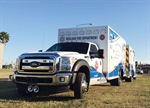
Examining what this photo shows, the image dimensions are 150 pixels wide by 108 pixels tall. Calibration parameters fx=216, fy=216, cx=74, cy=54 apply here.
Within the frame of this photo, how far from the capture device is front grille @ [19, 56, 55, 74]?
633 centimetres

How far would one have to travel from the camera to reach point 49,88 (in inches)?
248

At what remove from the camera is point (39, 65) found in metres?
6.41

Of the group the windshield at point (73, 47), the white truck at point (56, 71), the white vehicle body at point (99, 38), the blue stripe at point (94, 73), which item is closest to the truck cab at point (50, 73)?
the white truck at point (56, 71)

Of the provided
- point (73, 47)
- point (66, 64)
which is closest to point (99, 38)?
point (73, 47)

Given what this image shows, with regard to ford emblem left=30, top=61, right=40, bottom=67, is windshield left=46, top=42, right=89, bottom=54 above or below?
above

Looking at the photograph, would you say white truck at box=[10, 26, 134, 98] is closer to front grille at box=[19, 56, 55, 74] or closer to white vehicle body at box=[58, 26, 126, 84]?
front grille at box=[19, 56, 55, 74]

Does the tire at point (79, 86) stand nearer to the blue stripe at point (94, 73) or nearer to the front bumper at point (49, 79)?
the front bumper at point (49, 79)

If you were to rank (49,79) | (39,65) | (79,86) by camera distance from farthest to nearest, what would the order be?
(79,86), (39,65), (49,79)

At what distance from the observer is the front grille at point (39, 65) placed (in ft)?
20.8

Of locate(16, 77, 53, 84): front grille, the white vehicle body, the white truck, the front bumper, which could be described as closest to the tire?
the white truck

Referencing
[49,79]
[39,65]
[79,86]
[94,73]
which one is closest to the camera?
[49,79]

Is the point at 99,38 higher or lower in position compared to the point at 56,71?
higher

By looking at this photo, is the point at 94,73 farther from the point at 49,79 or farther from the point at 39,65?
the point at 39,65

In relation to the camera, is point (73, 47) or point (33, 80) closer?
point (33, 80)
